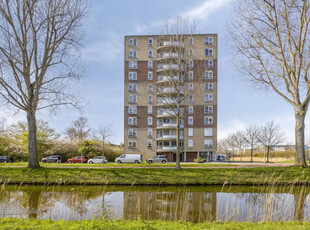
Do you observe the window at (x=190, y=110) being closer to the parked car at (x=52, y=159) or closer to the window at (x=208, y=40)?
the window at (x=208, y=40)

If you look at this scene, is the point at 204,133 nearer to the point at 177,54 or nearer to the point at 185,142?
the point at 185,142

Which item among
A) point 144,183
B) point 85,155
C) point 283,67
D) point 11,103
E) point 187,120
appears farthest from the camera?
point 187,120

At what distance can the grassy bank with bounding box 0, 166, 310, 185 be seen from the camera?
48.1ft

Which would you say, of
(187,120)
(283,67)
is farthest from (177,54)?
(187,120)

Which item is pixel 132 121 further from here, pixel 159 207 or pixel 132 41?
pixel 159 207

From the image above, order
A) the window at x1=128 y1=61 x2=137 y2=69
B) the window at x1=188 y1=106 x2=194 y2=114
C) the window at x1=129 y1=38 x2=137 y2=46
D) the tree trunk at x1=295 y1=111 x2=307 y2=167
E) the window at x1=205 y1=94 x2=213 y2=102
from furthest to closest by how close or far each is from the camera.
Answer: the window at x1=129 y1=38 x2=137 y2=46 → the window at x1=128 y1=61 x2=137 y2=69 → the window at x1=188 y1=106 x2=194 y2=114 → the window at x1=205 y1=94 x2=213 y2=102 → the tree trunk at x1=295 y1=111 x2=307 y2=167

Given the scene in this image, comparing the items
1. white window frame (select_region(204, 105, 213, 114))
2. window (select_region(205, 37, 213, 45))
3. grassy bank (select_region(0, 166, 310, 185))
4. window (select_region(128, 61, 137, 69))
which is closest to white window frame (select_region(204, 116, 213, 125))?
white window frame (select_region(204, 105, 213, 114))

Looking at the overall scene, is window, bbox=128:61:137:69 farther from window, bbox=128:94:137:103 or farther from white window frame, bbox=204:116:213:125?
white window frame, bbox=204:116:213:125

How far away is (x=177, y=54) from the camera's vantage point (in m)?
19.2

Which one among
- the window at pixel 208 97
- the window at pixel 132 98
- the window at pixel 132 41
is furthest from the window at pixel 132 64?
the window at pixel 208 97

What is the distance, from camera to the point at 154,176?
1519cm

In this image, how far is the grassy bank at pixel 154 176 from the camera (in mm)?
14656

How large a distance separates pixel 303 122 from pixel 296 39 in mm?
6375

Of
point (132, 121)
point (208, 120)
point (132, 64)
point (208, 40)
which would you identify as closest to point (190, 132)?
point (208, 120)
